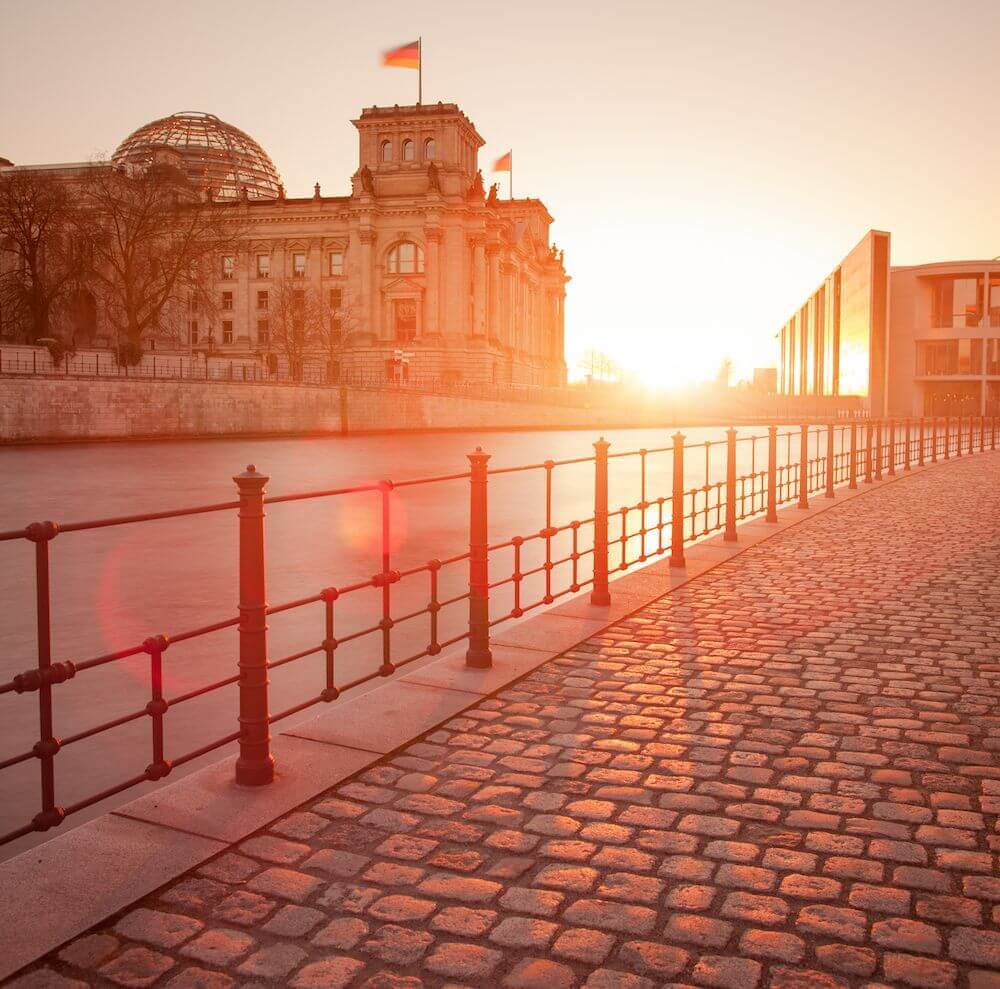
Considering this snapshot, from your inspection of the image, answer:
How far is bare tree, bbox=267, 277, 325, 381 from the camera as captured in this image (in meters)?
75.7

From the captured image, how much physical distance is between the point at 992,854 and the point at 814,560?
7.96 metres

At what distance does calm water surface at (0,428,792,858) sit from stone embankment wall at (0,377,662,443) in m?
7.78

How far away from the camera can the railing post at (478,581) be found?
6.60m

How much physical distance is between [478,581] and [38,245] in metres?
55.1

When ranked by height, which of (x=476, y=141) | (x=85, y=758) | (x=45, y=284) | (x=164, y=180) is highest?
(x=476, y=141)

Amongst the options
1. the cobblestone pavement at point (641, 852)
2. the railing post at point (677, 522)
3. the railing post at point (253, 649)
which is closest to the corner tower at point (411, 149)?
the railing post at point (677, 522)

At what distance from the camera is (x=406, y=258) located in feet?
290

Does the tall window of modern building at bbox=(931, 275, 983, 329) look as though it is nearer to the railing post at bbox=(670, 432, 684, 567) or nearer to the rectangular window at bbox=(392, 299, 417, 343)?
the rectangular window at bbox=(392, 299, 417, 343)

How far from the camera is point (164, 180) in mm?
56062

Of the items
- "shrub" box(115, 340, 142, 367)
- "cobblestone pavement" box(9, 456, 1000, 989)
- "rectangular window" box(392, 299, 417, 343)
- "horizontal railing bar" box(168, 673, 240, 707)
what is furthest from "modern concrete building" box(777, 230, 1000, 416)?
"horizontal railing bar" box(168, 673, 240, 707)

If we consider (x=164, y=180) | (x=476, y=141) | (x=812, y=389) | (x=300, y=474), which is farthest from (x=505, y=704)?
(x=812, y=389)

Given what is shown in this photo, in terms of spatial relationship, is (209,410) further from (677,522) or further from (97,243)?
(677,522)

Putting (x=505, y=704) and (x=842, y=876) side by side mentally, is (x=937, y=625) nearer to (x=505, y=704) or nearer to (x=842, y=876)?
(x=505, y=704)

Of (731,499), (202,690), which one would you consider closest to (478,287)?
(731,499)
